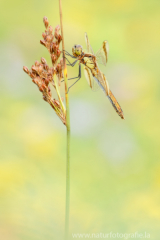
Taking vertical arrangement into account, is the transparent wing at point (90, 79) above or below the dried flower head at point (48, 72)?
below

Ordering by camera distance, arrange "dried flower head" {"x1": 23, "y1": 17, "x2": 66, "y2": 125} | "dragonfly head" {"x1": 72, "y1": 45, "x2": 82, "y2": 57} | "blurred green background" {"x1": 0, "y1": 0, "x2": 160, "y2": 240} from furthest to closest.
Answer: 1. "blurred green background" {"x1": 0, "y1": 0, "x2": 160, "y2": 240}
2. "dragonfly head" {"x1": 72, "y1": 45, "x2": 82, "y2": 57}
3. "dried flower head" {"x1": 23, "y1": 17, "x2": 66, "y2": 125}

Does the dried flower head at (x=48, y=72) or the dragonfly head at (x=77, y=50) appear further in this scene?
the dragonfly head at (x=77, y=50)

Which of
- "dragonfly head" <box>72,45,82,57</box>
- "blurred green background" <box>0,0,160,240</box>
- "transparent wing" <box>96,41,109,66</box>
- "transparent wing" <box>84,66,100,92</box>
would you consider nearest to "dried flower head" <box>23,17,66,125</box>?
"dragonfly head" <box>72,45,82,57</box>

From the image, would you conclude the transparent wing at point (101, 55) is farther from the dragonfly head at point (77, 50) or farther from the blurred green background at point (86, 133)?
the blurred green background at point (86, 133)

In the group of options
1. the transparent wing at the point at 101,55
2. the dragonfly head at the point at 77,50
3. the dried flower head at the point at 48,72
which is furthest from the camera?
the transparent wing at the point at 101,55

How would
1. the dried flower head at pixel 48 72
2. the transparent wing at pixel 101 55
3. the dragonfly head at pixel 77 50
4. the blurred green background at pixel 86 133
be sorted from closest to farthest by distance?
the dried flower head at pixel 48 72
the dragonfly head at pixel 77 50
the transparent wing at pixel 101 55
the blurred green background at pixel 86 133

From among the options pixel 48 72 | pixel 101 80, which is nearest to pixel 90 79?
pixel 101 80

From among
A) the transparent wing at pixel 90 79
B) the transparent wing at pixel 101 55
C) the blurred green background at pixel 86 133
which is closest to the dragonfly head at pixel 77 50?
the transparent wing at pixel 90 79

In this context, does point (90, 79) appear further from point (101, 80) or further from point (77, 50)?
point (77, 50)

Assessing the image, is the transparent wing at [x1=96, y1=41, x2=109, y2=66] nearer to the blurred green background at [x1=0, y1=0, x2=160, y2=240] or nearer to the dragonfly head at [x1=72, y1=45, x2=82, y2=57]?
the dragonfly head at [x1=72, y1=45, x2=82, y2=57]
